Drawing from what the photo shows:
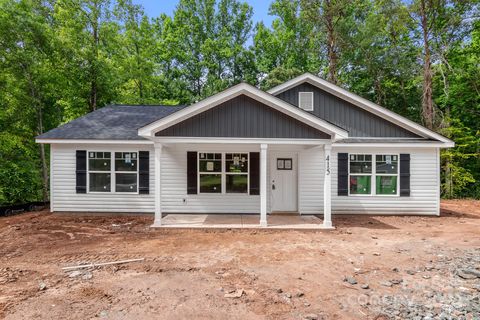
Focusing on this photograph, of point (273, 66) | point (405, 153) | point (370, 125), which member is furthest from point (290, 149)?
point (273, 66)

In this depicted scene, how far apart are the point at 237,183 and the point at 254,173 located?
69cm

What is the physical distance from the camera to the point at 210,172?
957 centimetres

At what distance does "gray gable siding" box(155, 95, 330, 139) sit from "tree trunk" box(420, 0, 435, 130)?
36.7 feet

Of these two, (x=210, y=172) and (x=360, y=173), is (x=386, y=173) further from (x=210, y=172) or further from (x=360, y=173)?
(x=210, y=172)

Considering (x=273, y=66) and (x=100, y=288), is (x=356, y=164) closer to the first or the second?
(x=100, y=288)

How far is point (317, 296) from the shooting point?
13.0 feet

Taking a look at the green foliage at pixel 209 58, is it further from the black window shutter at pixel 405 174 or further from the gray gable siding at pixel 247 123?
the gray gable siding at pixel 247 123

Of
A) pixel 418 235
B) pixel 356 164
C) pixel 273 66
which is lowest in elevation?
pixel 418 235

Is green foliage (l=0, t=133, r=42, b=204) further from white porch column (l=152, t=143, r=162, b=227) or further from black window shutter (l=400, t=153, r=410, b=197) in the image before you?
black window shutter (l=400, t=153, r=410, b=197)

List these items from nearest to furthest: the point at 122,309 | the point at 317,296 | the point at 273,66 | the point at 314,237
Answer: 1. the point at 122,309
2. the point at 317,296
3. the point at 314,237
4. the point at 273,66

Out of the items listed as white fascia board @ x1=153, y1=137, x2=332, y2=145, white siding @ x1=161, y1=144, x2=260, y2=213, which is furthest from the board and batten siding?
white fascia board @ x1=153, y1=137, x2=332, y2=145

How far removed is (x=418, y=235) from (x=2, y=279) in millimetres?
9041

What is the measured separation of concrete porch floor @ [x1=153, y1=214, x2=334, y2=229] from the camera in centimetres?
788

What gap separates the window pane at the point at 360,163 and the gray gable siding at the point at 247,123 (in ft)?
8.73
